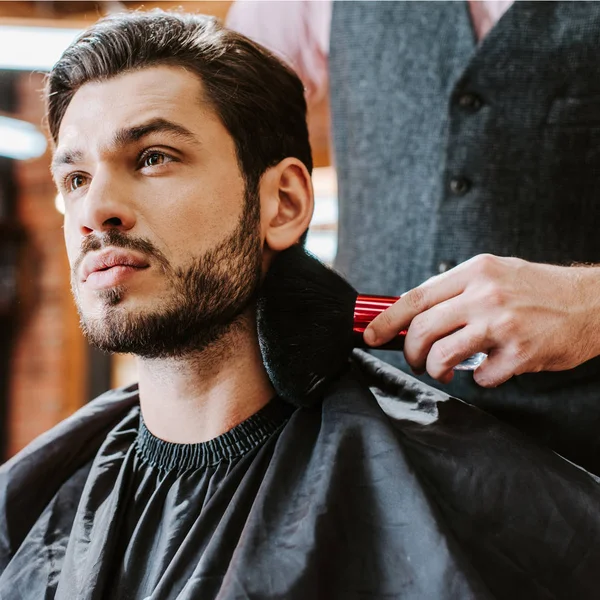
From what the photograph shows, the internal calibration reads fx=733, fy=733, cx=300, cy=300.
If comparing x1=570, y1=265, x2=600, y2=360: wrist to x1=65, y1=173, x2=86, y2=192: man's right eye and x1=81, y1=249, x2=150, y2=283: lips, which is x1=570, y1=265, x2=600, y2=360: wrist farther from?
x1=65, y1=173, x2=86, y2=192: man's right eye

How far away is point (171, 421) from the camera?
150 centimetres

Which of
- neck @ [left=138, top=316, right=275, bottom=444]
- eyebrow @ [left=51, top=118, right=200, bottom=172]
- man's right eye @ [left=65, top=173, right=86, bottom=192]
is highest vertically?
eyebrow @ [left=51, top=118, right=200, bottom=172]

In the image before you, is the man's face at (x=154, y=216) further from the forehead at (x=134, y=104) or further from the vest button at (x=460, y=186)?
the vest button at (x=460, y=186)

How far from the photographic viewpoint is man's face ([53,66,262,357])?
52.6 inches

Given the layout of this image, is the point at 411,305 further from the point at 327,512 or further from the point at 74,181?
the point at 74,181

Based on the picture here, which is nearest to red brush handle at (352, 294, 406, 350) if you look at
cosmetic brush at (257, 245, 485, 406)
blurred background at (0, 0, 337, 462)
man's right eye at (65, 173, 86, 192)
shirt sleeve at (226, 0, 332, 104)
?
cosmetic brush at (257, 245, 485, 406)

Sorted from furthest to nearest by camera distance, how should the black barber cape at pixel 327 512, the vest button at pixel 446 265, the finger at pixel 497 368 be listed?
the vest button at pixel 446 265, the finger at pixel 497 368, the black barber cape at pixel 327 512

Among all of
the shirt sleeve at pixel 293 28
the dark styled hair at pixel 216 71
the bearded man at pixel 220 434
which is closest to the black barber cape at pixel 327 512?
the bearded man at pixel 220 434

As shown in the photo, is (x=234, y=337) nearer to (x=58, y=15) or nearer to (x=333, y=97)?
(x=333, y=97)

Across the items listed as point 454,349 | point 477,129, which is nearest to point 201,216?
point 454,349

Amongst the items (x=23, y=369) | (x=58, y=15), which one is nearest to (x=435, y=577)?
(x=58, y=15)

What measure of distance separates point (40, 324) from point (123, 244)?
484 cm

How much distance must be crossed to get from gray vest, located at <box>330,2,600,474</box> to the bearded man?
22cm

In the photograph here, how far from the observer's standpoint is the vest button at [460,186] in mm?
1644
